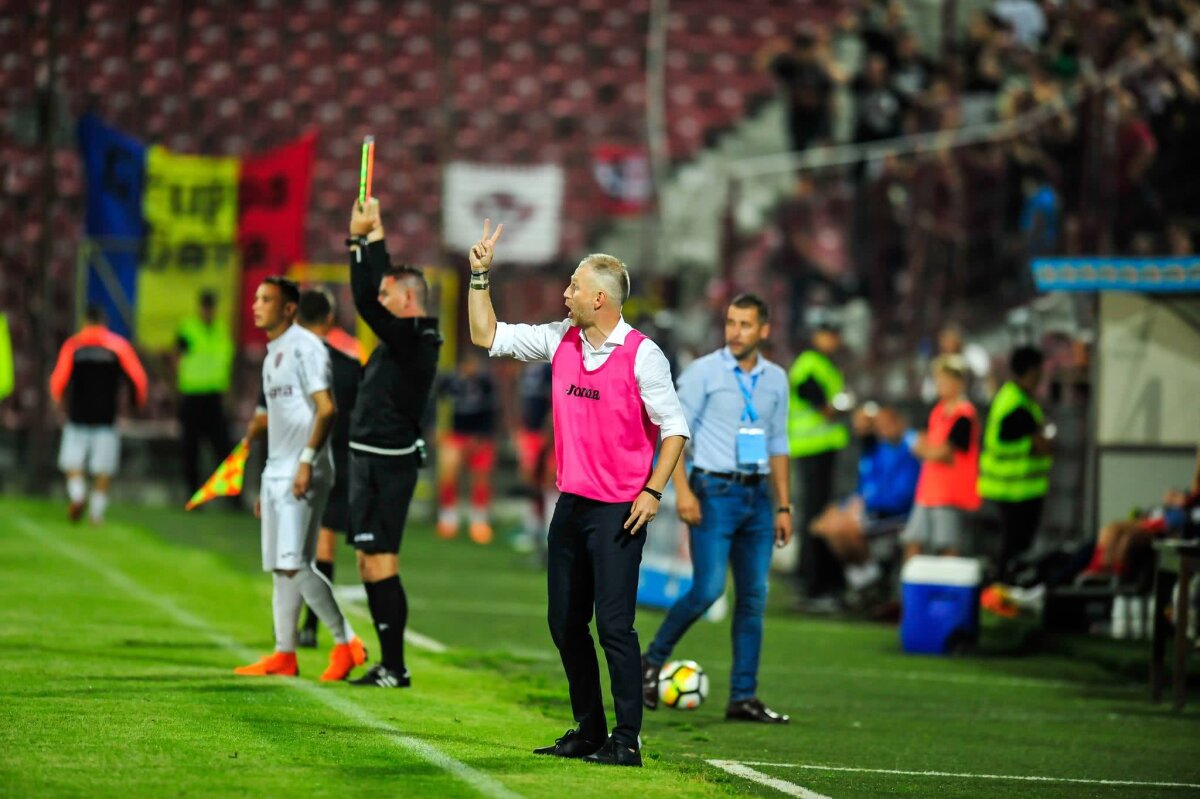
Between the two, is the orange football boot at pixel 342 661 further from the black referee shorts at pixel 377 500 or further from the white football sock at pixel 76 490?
the white football sock at pixel 76 490

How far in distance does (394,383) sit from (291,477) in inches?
28.9

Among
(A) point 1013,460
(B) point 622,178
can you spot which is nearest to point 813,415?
Answer: (A) point 1013,460

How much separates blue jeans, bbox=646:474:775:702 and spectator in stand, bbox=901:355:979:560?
4946 millimetres

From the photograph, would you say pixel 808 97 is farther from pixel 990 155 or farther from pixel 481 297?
pixel 481 297

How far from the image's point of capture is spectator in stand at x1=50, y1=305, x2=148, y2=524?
2091 centimetres

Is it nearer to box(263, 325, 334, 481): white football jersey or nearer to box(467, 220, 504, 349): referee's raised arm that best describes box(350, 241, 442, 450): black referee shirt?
box(263, 325, 334, 481): white football jersey

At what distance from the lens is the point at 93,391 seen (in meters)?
21.2

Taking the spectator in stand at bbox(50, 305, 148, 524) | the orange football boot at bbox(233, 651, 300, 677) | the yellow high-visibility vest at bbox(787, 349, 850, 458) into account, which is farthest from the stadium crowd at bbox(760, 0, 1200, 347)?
the orange football boot at bbox(233, 651, 300, 677)

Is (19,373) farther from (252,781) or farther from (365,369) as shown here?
(252,781)

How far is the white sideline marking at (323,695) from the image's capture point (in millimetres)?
7237

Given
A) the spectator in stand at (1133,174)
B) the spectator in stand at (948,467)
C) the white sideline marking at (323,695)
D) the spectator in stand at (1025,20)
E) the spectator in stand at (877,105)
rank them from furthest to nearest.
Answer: the spectator in stand at (877,105) → the spectator in stand at (1025,20) → the spectator in stand at (1133,174) → the spectator in stand at (948,467) → the white sideline marking at (323,695)

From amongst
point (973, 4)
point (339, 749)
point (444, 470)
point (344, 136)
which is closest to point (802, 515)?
point (444, 470)

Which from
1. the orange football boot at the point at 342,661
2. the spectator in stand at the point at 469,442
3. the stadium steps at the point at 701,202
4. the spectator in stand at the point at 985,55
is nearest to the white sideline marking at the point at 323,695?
the orange football boot at the point at 342,661

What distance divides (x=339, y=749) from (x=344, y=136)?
Answer: 22826 millimetres
